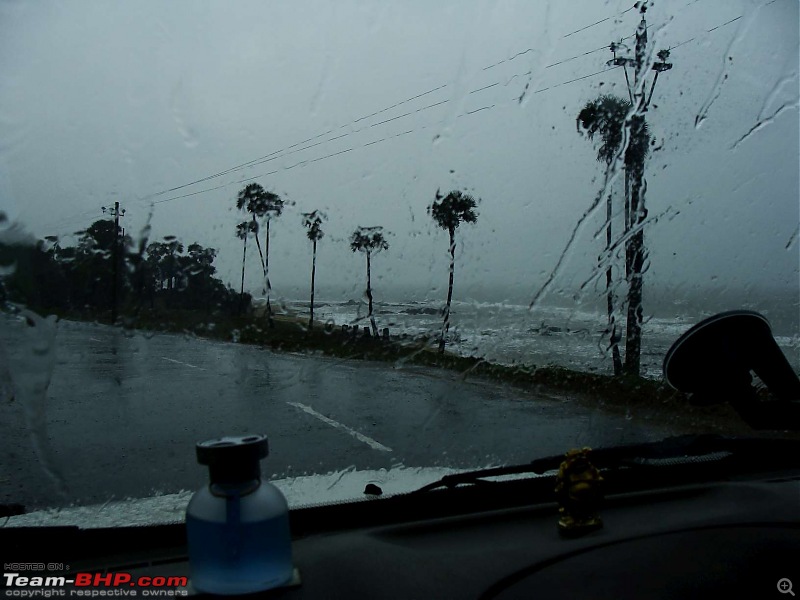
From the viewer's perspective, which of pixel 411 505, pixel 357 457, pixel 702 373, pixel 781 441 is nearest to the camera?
pixel 702 373

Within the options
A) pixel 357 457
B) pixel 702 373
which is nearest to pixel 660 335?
pixel 357 457

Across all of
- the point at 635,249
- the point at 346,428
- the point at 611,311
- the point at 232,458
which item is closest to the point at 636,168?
the point at 635,249

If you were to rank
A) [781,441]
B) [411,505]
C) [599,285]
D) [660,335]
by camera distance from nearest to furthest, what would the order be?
1. [411,505]
2. [781,441]
3. [660,335]
4. [599,285]

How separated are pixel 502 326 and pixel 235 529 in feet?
14.5

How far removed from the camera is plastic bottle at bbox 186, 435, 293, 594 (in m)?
1.83

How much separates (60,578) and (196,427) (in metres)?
3.43

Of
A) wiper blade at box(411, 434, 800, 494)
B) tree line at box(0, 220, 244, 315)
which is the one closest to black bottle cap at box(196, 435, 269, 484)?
wiper blade at box(411, 434, 800, 494)

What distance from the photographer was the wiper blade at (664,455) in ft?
8.82

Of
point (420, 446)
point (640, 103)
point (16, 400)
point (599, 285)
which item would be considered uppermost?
point (640, 103)

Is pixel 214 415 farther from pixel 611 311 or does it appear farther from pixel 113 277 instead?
pixel 611 311

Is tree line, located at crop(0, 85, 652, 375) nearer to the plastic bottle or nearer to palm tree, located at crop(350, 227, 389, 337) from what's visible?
palm tree, located at crop(350, 227, 389, 337)

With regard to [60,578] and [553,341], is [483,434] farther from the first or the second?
[60,578]

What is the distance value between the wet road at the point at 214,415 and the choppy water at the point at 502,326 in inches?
25.0

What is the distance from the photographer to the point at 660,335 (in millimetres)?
4605
